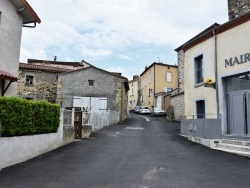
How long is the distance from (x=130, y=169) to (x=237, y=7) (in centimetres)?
1432

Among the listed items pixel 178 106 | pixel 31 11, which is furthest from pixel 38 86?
pixel 178 106

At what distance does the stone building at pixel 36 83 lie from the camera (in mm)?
26422

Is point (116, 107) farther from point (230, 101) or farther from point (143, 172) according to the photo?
point (143, 172)

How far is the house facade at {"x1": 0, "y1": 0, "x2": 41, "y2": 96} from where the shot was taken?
1162 centimetres

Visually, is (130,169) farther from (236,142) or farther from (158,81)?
(158,81)

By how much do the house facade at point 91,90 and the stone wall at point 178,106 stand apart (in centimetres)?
620

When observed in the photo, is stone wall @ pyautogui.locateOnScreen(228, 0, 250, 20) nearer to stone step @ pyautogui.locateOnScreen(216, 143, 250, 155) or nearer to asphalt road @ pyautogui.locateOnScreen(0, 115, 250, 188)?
stone step @ pyautogui.locateOnScreen(216, 143, 250, 155)

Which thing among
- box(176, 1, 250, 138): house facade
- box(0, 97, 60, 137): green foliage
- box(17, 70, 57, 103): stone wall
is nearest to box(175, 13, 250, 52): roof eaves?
box(176, 1, 250, 138): house facade

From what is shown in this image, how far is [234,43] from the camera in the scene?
1150 cm

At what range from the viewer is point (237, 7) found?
640 inches

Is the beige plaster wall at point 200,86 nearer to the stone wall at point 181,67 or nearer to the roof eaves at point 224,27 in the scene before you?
the roof eaves at point 224,27

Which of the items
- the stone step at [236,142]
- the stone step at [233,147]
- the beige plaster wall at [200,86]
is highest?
the beige plaster wall at [200,86]

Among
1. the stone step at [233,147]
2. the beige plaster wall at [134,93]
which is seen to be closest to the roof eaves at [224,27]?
the stone step at [233,147]

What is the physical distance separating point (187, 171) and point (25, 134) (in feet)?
16.7
